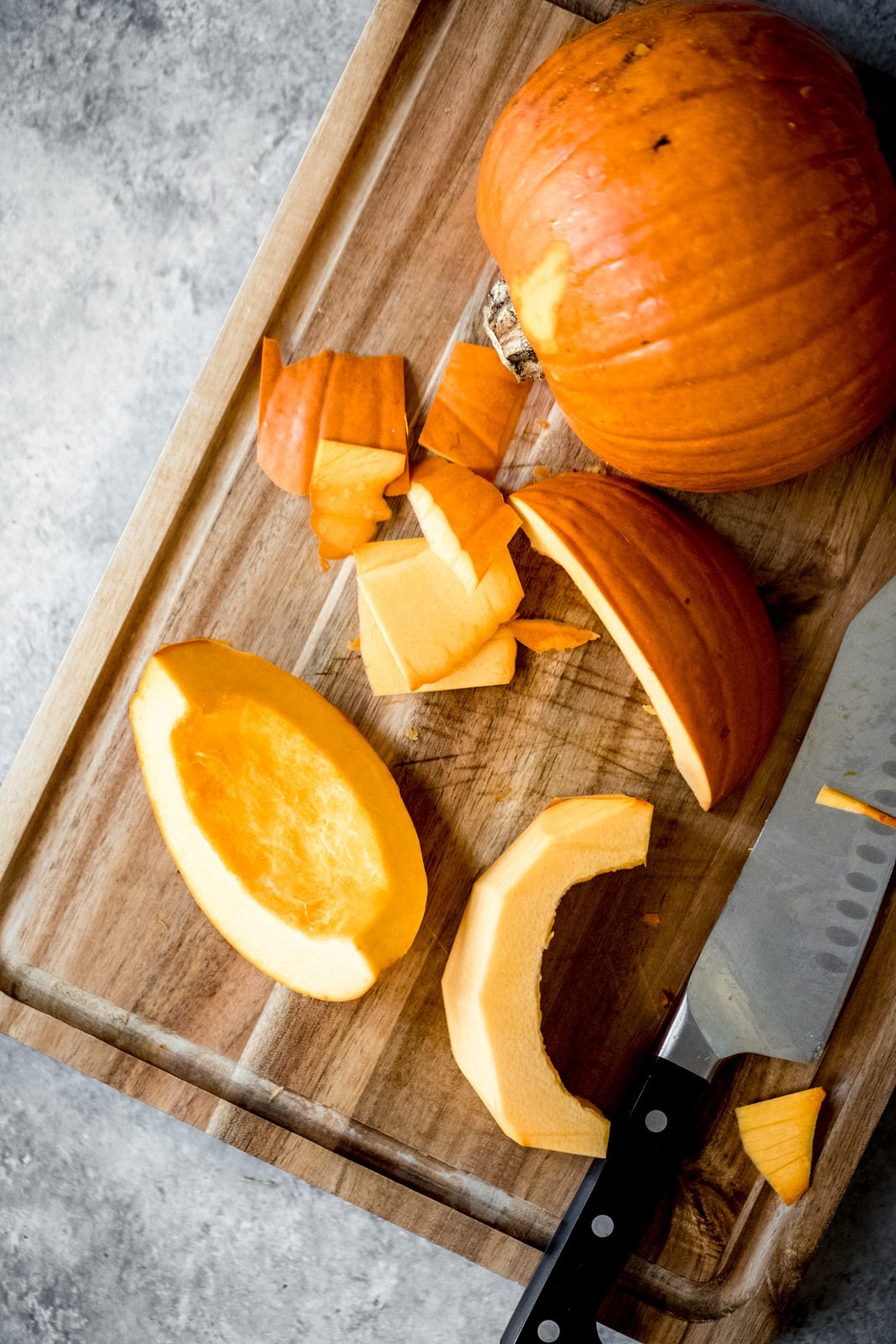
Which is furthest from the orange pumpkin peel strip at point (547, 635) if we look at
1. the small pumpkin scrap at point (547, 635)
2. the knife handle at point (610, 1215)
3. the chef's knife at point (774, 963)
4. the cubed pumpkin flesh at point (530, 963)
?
the knife handle at point (610, 1215)

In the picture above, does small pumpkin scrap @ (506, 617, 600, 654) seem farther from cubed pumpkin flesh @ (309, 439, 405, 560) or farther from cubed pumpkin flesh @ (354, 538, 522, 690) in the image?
cubed pumpkin flesh @ (309, 439, 405, 560)

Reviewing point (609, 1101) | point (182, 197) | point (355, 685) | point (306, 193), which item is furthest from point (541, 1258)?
point (182, 197)

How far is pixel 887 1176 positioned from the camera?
1288mm

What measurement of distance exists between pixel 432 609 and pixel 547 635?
0.15m

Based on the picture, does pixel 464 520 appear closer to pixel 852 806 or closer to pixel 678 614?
pixel 678 614

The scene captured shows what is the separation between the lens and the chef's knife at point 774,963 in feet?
3.58

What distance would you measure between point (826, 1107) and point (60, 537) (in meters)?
1.26

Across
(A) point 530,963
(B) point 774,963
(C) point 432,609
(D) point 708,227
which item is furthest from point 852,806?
(D) point 708,227

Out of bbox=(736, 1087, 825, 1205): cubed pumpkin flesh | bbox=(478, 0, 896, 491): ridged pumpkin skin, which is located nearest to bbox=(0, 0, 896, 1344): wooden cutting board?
bbox=(736, 1087, 825, 1205): cubed pumpkin flesh

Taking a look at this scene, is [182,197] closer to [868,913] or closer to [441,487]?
[441,487]

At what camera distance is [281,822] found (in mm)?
1135

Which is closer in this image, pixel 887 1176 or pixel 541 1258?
pixel 541 1258

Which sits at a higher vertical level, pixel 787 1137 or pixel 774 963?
pixel 774 963

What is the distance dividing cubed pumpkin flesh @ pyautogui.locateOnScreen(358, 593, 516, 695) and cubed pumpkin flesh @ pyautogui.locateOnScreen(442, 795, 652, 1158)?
0.17 meters
